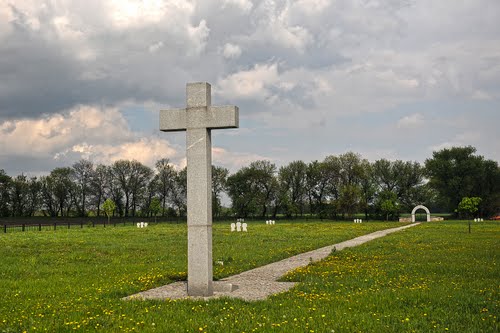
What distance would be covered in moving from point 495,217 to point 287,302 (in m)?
81.0

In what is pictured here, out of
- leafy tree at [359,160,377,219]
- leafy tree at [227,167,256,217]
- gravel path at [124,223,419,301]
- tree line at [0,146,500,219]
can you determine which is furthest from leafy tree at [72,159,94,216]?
gravel path at [124,223,419,301]

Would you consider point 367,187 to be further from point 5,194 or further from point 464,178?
point 5,194

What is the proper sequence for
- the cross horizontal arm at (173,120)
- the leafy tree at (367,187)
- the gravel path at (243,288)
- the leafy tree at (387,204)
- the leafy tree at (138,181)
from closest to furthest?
the gravel path at (243,288) < the cross horizontal arm at (173,120) < the leafy tree at (387,204) < the leafy tree at (367,187) < the leafy tree at (138,181)

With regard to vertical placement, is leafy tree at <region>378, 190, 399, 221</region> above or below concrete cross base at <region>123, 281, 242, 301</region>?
above

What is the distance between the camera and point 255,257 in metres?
18.3

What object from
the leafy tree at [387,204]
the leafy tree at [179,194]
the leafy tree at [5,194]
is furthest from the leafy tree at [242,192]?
the leafy tree at [5,194]

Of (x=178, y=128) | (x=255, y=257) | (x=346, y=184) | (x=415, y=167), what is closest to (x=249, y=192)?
(x=346, y=184)

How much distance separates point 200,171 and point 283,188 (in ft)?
263

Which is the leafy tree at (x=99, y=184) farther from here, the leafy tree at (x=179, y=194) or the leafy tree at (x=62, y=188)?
the leafy tree at (x=179, y=194)

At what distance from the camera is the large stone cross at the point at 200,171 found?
1048 cm

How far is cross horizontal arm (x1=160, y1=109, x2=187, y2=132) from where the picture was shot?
1099 cm

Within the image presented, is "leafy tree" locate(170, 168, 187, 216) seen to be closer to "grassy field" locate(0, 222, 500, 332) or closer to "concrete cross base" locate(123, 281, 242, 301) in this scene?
"grassy field" locate(0, 222, 500, 332)

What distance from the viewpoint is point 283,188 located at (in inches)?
3561

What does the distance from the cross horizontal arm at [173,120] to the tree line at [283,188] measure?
71.8 meters
